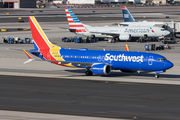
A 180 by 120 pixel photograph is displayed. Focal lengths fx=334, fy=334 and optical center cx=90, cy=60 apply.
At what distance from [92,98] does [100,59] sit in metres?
A: 14.0

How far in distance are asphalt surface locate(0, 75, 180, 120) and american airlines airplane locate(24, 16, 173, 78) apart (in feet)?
11.9

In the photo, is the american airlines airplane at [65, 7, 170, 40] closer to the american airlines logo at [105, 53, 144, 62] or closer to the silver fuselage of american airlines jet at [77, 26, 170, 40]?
the silver fuselage of american airlines jet at [77, 26, 170, 40]

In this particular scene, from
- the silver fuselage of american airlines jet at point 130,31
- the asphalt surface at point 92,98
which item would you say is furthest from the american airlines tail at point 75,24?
the asphalt surface at point 92,98

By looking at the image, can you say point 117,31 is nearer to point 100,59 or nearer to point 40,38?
point 40,38

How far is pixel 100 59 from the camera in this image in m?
48.6

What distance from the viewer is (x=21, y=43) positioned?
97812 millimetres

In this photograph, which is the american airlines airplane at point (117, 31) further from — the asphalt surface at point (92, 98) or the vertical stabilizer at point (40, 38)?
the asphalt surface at point (92, 98)

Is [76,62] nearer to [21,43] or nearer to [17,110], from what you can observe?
[17,110]

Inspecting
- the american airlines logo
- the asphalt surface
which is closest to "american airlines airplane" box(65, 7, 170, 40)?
the american airlines logo

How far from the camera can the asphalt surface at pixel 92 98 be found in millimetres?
29906

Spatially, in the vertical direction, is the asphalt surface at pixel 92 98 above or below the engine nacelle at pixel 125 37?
below

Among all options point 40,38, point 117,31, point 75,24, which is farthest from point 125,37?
point 40,38

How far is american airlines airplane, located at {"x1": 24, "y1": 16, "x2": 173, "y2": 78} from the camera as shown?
45781 mm

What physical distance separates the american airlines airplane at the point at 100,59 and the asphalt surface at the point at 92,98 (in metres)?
3.64
